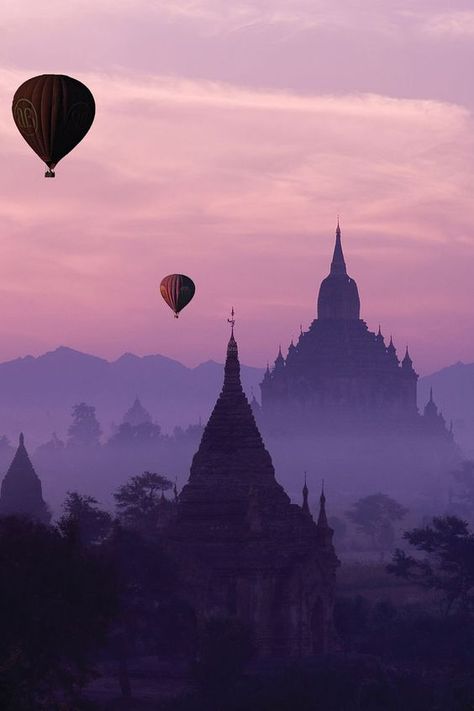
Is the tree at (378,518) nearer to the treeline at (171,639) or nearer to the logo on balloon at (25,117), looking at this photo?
the treeline at (171,639)

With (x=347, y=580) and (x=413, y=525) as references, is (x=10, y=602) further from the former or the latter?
(x=413, y=525)

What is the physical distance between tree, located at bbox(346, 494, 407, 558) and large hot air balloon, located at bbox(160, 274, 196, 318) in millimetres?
46584

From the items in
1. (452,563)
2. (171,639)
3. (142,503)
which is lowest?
(171,639)

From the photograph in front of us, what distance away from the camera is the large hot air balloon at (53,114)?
68.8m

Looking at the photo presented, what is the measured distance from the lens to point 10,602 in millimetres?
56688

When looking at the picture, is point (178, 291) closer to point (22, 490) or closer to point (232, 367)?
point (232, 367)

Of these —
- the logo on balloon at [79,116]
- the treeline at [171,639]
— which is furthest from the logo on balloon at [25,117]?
the treeline at [171,639]

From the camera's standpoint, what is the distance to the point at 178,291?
97.0m

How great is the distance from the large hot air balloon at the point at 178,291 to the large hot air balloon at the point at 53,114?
2730 centimetres

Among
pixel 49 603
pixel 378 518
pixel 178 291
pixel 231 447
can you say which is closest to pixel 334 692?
pixel 49 603

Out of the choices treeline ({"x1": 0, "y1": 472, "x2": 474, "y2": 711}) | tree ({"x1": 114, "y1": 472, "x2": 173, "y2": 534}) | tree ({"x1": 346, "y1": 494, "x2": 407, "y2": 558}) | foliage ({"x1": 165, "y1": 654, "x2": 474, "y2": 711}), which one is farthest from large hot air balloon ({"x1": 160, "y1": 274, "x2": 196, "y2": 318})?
tree ({"x1": 346, "y1": 494, "x2": 407, "y2": 558})

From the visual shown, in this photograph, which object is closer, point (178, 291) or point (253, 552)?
point (253, 552)

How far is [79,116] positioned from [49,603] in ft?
69.4

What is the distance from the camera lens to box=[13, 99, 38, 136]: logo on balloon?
228ft
